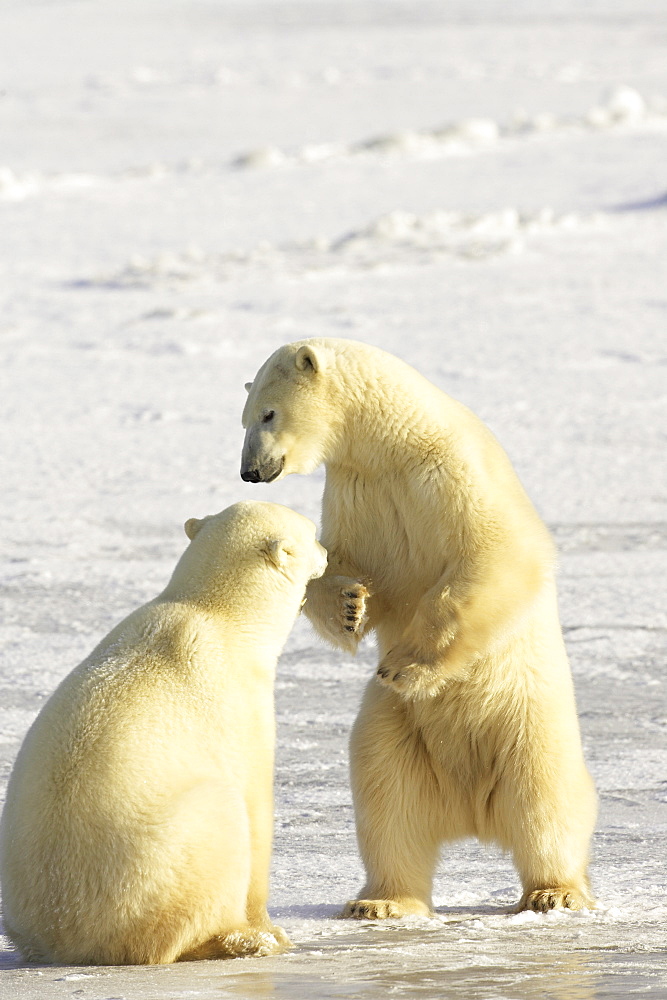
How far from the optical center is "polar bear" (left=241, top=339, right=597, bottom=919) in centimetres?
301

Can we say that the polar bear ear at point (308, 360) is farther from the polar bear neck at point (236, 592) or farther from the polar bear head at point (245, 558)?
the polar bear neck at point (236, 592)

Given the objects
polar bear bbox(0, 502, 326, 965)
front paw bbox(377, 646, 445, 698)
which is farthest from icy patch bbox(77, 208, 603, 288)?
polar bear bbox(0, 502, 326, 965)

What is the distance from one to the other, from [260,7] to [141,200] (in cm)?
2723

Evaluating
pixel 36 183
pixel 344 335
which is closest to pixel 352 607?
pixel 344 335

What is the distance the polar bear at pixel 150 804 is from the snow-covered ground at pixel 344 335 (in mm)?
93

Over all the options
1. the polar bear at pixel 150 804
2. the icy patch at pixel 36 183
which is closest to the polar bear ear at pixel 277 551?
the polar bear at pixel 150 804

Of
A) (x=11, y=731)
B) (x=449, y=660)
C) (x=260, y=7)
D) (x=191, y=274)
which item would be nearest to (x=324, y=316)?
(x=191, y=274)

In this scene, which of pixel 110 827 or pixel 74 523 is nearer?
pixel 110 827

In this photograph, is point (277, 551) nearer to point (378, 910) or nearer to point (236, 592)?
point (236, 592)

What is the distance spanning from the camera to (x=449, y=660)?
301cm

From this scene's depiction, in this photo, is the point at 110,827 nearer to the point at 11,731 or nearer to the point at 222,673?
the point at 222,673

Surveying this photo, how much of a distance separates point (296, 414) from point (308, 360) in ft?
0.42

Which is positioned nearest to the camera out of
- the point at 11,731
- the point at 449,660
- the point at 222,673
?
the point at 222,673

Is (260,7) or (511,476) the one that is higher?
(260,7)
